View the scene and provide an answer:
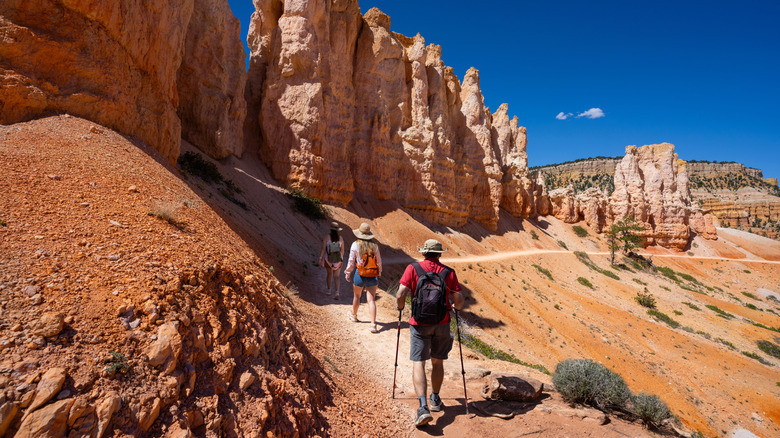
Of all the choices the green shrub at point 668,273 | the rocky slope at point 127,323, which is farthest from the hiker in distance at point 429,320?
the green shrub at point 668,273

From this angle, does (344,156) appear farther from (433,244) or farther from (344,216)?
(433,244)

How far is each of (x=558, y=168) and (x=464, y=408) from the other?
134 m

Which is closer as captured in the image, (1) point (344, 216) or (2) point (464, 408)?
(2) point (464, 408)

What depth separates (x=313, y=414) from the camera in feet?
12.6

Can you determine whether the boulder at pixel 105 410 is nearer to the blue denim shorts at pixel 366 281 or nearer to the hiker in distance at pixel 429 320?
the hiker in distance at pixel 429 320

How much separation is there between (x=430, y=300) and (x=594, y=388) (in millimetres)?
3306

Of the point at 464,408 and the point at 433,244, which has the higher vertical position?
the point at 433,244

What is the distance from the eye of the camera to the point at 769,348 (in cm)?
2050

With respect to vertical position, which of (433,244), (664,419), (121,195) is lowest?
(664,419)

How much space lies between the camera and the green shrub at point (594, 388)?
5281 millimetres

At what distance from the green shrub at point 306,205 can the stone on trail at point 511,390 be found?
610 inches

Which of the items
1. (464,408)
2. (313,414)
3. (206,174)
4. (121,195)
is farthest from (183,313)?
(206,174)

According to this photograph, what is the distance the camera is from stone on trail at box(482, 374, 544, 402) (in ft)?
16.7

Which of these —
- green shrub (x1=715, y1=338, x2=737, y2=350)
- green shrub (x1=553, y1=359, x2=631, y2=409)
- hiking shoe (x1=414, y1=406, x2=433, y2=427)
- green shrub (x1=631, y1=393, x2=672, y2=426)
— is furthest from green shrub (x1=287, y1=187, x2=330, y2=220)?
green shrub (x1=715, y1=338, x2=737, y2=350)
